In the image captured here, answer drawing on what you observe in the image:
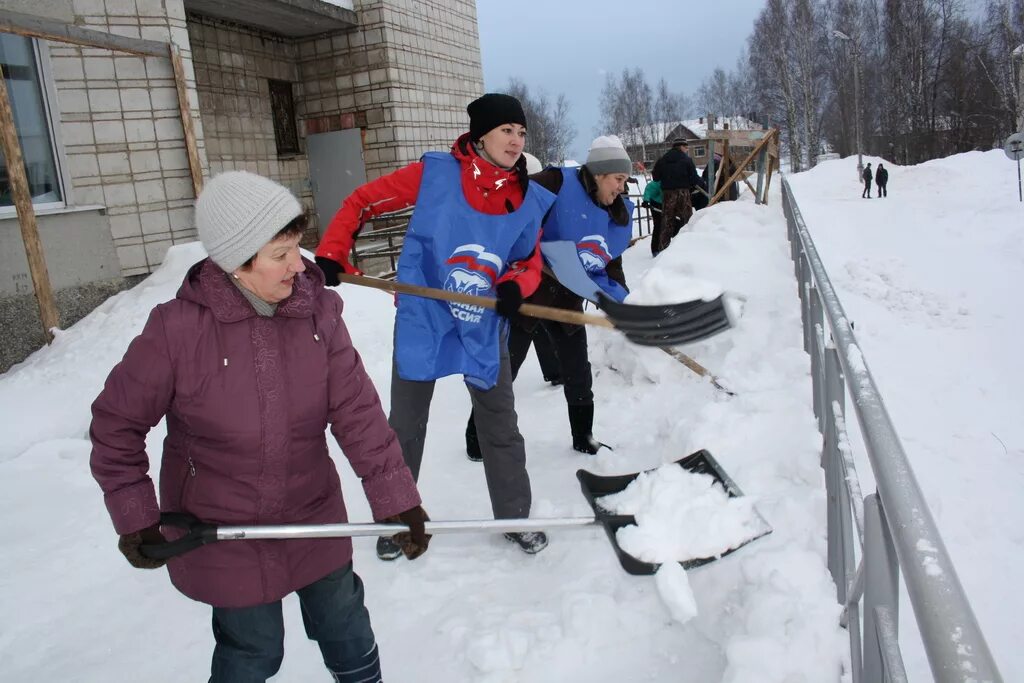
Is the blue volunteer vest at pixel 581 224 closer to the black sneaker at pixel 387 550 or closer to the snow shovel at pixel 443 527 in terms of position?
the snow shovel at pixel 443 527

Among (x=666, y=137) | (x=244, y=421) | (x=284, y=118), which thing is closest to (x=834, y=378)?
(x=244, y=421)

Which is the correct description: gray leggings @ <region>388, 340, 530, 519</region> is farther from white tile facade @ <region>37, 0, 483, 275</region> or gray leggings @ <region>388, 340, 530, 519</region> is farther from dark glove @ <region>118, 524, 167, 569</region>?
white tile facade @ <region>37, 0, 483, 275</region>

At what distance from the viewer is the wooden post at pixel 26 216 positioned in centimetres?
508

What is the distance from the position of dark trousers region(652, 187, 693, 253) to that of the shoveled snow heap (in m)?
8.72

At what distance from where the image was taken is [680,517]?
234 cm

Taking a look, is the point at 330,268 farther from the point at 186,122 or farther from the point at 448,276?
the point at 186,122

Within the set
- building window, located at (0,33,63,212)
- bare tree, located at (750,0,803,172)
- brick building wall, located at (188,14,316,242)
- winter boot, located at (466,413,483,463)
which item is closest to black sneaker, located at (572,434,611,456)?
winter boot, located at (466,413,483,463)

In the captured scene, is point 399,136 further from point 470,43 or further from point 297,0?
point 470,43

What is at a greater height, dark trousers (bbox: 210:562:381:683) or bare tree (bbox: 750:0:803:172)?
bare tree (bbox: 750:0:803:172)

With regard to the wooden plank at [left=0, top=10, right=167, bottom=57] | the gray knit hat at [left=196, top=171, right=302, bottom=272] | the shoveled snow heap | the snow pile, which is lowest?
the snow pile

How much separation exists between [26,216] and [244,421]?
185 inches

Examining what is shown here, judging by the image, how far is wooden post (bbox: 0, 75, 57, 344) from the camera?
5.08 m

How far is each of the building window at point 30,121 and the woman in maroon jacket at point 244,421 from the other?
529cm

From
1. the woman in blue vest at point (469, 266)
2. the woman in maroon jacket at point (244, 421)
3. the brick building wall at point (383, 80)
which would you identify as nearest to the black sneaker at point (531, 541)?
the woman in blue vest at point (469, 266)
